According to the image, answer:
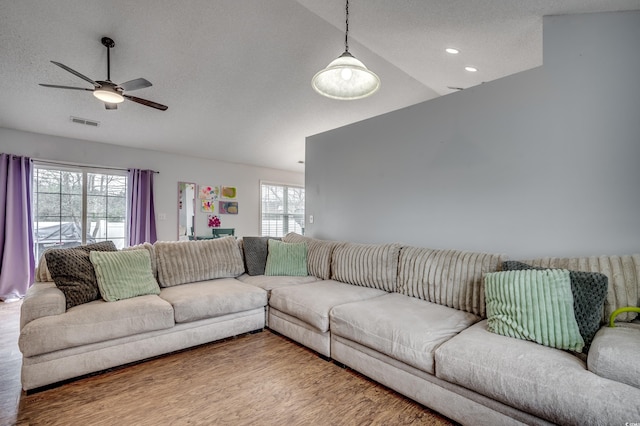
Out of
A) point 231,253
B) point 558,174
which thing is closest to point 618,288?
point 558,174

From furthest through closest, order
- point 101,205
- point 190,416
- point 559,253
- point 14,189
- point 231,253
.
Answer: point 101,205
point 14,189
point 231,253
point 559,253
point 190,416

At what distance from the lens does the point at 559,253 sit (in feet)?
7.48

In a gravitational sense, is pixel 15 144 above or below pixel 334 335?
above

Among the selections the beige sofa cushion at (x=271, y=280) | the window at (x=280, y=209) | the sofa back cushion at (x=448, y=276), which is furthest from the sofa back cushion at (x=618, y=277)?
the window at (x=280, y=209)

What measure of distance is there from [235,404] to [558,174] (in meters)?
2.83

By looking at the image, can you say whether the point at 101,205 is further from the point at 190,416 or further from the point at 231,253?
the point at 190,416

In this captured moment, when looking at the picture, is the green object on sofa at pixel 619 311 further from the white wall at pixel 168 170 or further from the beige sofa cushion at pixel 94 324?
the white wall at pixel 168 170

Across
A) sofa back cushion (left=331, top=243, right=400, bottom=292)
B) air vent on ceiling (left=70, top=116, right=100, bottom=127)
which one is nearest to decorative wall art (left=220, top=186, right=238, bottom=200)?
air vent on ceiling (left=70, top=116, right=100, bottom=127)

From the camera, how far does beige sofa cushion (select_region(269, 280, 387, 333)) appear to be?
2.41 meters

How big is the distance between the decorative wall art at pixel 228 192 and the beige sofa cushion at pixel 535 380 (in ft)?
18.4

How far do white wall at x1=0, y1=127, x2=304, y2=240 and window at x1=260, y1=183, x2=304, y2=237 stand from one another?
201 mm

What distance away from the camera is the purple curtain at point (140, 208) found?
17.0ft

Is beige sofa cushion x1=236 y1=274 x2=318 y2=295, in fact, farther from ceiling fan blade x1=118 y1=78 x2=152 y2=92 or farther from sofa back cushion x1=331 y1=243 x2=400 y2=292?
ceiling fan blade x1=118 y1=78 x2=152 y2=92

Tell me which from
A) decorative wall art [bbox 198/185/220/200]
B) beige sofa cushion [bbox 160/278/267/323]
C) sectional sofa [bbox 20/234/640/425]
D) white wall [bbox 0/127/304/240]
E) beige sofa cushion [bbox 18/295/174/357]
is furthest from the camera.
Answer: decorative wall art [bbox 198/185/220/200]
